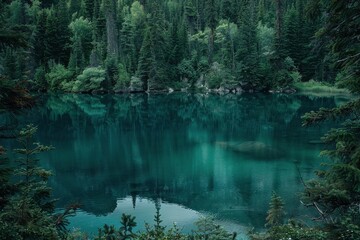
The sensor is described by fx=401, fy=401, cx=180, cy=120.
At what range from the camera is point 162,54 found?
3273 inches

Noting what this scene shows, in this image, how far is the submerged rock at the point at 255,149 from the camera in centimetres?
3306

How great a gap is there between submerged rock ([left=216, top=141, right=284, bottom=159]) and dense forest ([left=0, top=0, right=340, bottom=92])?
4484 cm

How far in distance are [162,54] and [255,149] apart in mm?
51350

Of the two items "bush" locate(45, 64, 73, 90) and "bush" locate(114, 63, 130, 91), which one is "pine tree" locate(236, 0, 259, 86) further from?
"bush" locate(45, 64, 73, 90)

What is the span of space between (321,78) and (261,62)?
46.0ft

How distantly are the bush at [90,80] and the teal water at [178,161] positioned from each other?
727 inches

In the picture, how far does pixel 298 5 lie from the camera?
88.9 m

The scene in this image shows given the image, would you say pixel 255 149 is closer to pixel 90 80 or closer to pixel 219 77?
pixel 219 77

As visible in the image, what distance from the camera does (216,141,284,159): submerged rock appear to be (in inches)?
1302

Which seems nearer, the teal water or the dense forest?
the teal water

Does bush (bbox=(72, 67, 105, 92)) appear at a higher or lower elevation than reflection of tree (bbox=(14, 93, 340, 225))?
higher

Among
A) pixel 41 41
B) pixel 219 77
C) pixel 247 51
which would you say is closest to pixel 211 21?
pixel 247 51

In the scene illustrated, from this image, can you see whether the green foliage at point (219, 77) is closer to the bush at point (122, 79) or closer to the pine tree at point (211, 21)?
the pine tree at point (211, 21)

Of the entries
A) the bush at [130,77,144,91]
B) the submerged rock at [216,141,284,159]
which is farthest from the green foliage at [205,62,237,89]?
the submerged rock at [216,141,284,159]
